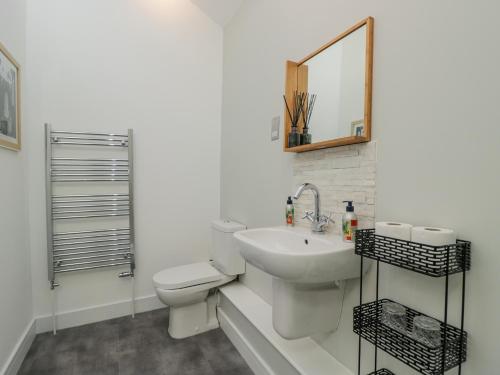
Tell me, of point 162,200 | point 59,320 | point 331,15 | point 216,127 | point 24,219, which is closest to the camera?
point 331,15

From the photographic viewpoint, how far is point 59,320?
2.13m

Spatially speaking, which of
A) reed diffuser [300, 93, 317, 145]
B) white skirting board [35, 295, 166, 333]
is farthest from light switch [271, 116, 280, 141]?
white skirting board [35, 295, 166, 333]

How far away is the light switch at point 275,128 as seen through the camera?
1824mm

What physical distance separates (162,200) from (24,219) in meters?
0.96

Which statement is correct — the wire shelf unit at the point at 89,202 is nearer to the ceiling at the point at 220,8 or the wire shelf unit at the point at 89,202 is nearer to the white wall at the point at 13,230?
the white wall at the point at 13,230

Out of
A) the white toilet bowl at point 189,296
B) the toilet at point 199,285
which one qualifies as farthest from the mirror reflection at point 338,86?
the white toilet bowl at point 189,296

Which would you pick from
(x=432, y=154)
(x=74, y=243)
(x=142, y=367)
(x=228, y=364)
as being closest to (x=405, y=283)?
(x=432, y=154)

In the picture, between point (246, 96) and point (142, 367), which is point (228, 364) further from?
point (246, 96)

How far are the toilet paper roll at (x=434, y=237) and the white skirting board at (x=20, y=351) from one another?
215 cm

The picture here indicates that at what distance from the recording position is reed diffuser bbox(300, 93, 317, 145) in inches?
61.7

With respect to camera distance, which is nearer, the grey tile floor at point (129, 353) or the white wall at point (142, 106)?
the grey tile floor at point (129, 353)

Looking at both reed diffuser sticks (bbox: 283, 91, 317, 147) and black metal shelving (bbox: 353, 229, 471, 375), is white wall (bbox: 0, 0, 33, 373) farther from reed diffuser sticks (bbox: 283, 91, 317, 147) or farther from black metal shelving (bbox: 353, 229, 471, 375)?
black metal shelving (bbox: 353, 229, 471, 375)

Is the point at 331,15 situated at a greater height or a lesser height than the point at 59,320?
greater

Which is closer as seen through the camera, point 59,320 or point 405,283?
point 405,283
